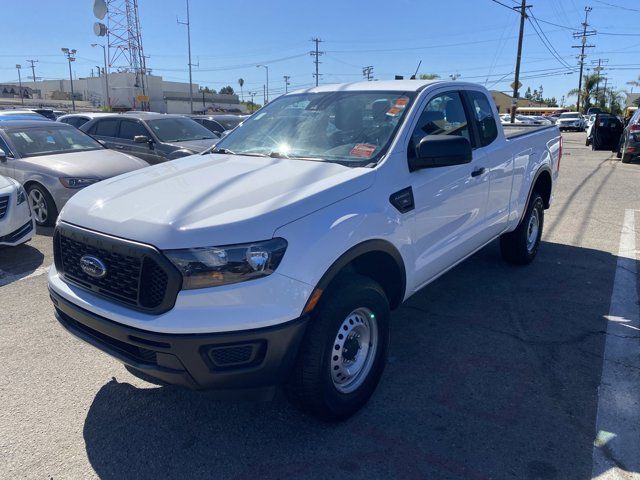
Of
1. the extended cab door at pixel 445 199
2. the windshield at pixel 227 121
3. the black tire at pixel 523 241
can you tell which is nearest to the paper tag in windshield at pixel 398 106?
the extended cab door at pixel 445 199

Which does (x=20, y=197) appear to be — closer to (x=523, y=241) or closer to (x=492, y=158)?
(x=492, y=158)

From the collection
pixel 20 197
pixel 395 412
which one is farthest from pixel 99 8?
pixel 395 412

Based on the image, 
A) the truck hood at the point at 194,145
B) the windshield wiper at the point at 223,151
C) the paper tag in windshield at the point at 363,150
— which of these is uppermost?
the paper tag in windshield at the point at 363,150

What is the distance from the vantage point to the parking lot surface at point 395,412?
268 cm

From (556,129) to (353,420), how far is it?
4883mm

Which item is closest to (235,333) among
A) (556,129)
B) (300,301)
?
(300,301)

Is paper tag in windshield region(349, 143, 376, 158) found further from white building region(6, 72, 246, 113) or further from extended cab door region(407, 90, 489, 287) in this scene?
white building region(6, 72, 246, 113)

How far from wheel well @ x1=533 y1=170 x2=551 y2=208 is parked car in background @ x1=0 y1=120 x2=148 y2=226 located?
230 inches

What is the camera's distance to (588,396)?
10.8 feet

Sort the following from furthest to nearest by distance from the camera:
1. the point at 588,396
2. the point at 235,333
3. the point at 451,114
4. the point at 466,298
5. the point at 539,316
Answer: the point at 466,298 → the point at 539,316 → the point at 451,114 → the point at 588,396 → the point at 235,333

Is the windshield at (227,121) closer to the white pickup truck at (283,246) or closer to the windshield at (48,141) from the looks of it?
the windshield at (48,141)

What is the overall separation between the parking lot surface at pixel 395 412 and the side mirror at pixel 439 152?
144cm

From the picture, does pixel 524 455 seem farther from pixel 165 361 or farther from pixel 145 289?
pixel 145 289

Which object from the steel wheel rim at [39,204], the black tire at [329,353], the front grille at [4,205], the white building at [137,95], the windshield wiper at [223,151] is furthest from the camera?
the white building at [137,95]
